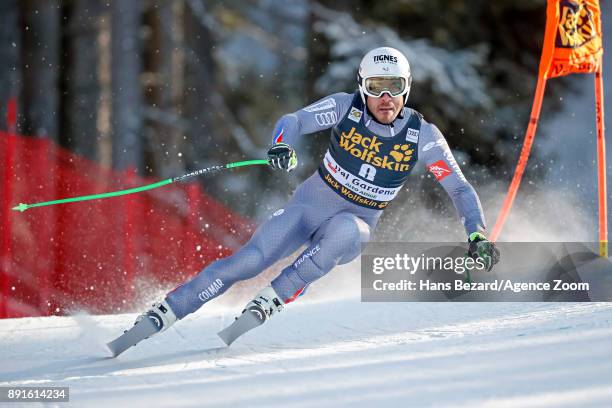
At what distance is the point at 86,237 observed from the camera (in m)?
7.11

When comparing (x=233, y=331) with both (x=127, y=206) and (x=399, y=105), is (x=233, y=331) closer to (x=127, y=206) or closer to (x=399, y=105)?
(x=399, y=105)

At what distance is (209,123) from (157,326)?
407 inches

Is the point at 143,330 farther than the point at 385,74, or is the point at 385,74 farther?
the point at 385,74

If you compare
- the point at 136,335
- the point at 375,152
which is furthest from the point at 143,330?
the point at 375,152

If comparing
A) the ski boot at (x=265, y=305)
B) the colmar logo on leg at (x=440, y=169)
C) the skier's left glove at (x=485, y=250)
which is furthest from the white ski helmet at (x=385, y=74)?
the ski boot at (x=265, y=305)

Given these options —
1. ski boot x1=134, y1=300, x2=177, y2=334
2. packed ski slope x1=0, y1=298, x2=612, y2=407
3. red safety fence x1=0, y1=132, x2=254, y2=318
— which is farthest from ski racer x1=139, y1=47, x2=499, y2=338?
red safety fence x1=0, y1=132, x2=254, y2=318

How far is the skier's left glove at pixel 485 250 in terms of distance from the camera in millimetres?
4176

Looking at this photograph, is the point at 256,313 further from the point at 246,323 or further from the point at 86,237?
the point at 86,237

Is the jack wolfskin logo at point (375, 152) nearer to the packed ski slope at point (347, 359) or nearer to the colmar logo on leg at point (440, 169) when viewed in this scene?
the colmar logo on leg at point (440, 169)

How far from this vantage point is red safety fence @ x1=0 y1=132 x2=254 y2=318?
6586 millimetres

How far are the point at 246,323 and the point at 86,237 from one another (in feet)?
11.1

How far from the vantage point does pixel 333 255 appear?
13.9ft

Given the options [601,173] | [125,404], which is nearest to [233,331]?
[125,404]

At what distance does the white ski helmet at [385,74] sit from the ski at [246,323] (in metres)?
1.35
